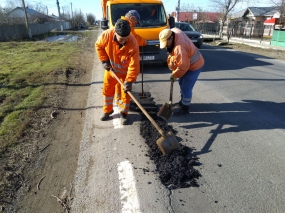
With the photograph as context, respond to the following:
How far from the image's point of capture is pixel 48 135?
384 centimetres

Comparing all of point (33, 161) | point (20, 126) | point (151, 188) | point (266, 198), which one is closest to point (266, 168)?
point (266, 198)

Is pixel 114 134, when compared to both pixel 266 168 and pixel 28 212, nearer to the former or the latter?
pixel 28 212

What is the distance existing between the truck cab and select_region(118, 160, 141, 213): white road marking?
209 inches

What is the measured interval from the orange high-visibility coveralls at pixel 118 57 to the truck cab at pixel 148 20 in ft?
12.5

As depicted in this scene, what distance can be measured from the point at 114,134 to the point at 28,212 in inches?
68.0

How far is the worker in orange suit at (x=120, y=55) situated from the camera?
139 inches

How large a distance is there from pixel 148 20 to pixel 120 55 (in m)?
4.79

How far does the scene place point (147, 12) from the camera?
813cm

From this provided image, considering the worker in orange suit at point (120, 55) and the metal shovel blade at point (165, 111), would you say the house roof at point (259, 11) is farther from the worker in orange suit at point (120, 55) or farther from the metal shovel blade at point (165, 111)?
the worker in orange suit at point (120, 55)

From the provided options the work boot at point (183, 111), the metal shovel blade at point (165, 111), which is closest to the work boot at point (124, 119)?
the metal shovel blade at point (165, 111)

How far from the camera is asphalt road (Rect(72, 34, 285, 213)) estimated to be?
2416 mm

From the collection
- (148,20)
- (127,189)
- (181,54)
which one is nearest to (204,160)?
(127,189)

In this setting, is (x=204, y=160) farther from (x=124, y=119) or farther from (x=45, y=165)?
(x=45, y=165)

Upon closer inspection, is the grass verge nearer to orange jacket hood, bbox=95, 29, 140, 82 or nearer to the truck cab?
orange jacket hood, bbox=95, 29, 140, 82
